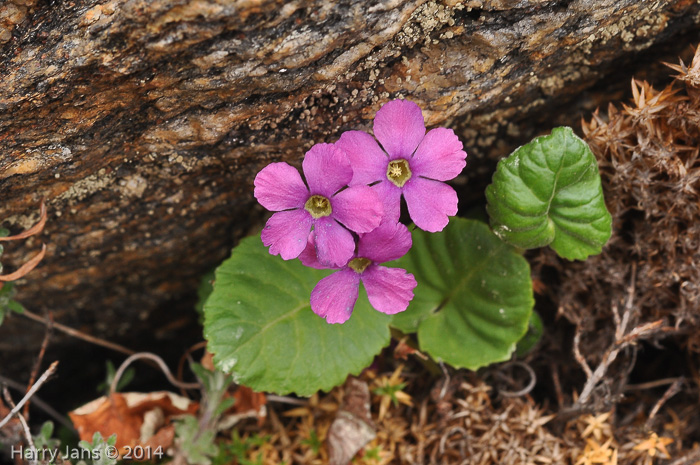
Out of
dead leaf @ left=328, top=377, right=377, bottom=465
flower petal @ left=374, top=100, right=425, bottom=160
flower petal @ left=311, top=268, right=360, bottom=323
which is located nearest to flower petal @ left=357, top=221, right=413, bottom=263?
flower petal @ left=311, top=268, right=360, bottom=323

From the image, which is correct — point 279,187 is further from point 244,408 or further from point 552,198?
point 244,408

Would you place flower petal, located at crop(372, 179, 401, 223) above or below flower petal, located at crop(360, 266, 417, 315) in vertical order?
above

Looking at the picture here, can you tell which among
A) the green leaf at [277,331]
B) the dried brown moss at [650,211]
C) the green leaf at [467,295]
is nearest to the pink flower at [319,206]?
the green leaf at [277,331]

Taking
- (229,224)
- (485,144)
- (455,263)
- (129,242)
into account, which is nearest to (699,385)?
(455,263)

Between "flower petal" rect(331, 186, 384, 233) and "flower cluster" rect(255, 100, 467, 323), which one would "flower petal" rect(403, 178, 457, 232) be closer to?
"flower cluster" rect(255, 100, 467, 323)

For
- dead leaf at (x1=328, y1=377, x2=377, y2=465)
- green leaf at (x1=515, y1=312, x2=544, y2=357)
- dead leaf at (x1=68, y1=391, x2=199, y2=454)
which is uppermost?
dead leaf at (x1=68, y1=391, x2=199, y2=454)

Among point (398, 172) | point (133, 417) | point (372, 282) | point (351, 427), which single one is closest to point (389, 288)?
point (372, 282)

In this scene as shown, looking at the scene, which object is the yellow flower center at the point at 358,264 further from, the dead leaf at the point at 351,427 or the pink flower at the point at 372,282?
the dead leaf at the point at 351,427
